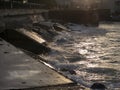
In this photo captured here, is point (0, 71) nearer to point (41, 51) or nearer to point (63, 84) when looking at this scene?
point (63, 84)

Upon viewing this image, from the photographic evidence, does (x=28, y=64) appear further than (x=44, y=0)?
No

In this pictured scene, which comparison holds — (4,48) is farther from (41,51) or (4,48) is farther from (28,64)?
(41,51)

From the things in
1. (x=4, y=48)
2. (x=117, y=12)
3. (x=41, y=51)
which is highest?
(x=4, y=48)

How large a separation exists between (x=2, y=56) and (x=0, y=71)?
5.71ft

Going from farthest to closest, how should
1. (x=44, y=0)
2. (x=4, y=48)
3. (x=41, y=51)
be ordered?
(x=44, y=0) < (x=41, y=51) < (x=4, y=48)

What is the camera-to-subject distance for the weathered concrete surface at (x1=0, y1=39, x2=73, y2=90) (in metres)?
7.58

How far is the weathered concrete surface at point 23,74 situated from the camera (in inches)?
298

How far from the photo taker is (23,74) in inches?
329

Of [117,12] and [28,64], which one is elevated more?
[28,64]

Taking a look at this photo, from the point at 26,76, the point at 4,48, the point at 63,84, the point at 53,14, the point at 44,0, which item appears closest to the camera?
the point at 63,84

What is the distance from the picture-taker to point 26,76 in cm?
817

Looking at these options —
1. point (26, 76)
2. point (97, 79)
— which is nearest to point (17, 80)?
point (26, 76)

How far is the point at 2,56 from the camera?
10.3m

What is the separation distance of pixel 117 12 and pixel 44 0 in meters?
28.4
